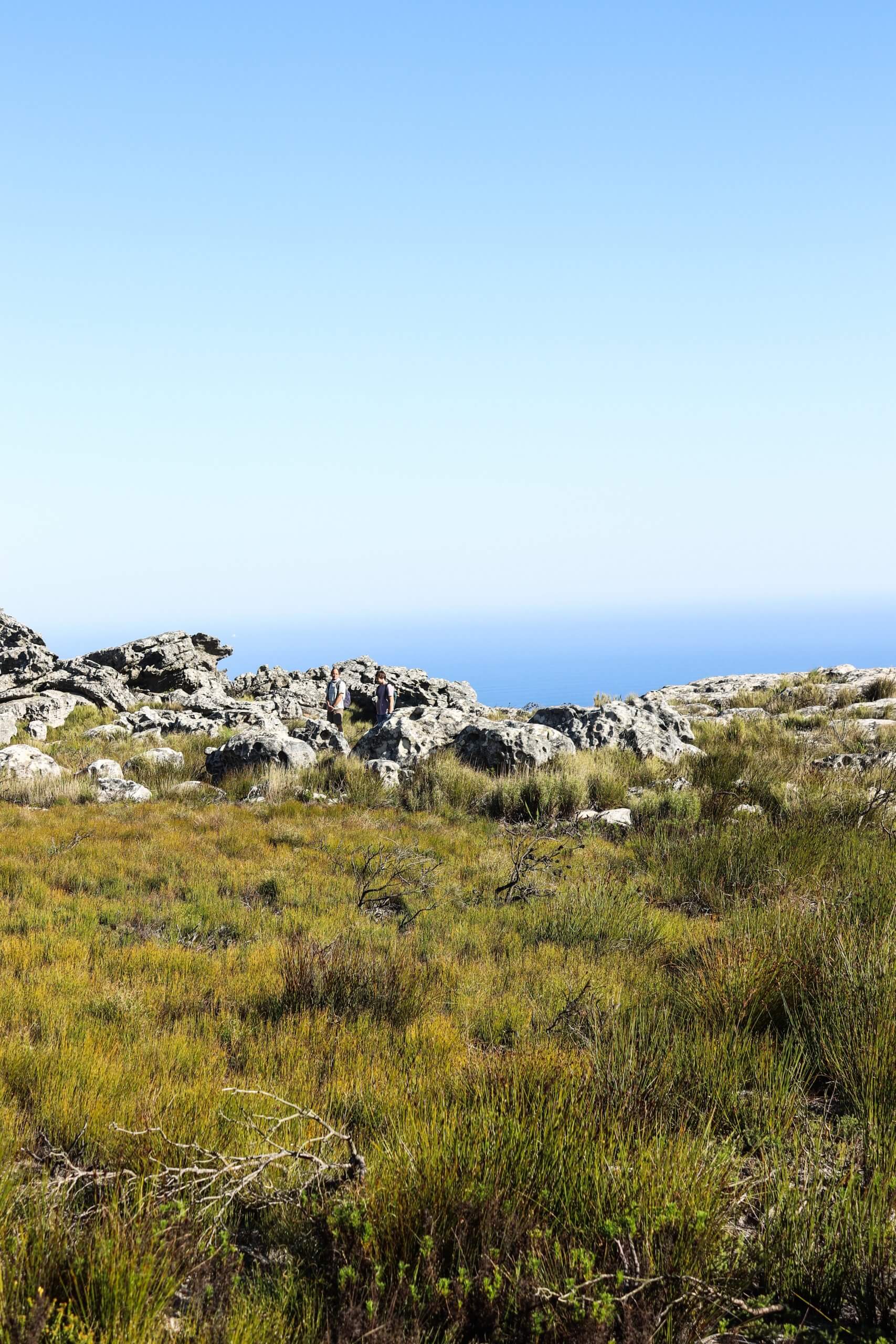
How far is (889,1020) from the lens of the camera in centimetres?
388

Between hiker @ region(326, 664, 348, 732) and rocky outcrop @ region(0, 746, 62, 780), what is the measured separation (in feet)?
25.9

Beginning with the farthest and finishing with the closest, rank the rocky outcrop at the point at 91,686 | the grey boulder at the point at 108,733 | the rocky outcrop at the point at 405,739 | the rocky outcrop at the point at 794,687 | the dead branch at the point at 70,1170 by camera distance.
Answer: the rocky outcrop at the point at 91,686 < the rocky outcrop at the point at 794,687 < the grey boulder at the point at 108,733 < the rocky outcrop at the point at 405,739 < the dead branch at the point at 70,1170

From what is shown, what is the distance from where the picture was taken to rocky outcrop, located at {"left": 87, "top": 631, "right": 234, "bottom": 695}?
29062mm

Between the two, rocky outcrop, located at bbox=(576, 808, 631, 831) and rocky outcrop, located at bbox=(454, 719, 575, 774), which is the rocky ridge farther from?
rocky outcrop, located at bbox=(576, 808, 631, 831)

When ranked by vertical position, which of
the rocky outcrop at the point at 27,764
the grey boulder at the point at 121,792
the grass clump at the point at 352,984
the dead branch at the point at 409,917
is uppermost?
the grass clump at the point at 352,984

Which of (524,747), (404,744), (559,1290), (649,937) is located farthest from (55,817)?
(559,1290)

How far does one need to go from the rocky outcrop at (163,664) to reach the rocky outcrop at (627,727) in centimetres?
1563

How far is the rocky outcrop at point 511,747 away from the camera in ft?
47.5

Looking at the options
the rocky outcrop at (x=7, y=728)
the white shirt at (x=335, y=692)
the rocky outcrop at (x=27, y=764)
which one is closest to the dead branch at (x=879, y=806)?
the rocky outcrop at (x=27, y=764)

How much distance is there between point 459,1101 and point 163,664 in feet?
95.5

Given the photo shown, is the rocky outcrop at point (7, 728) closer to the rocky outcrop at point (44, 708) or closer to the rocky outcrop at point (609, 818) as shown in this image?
the rocky outcrop at point (44, 708)

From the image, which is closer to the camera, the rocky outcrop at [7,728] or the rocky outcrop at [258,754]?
the rocky outcrop at [258,754]

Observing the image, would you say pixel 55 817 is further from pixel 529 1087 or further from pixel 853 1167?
pixel 853 1167

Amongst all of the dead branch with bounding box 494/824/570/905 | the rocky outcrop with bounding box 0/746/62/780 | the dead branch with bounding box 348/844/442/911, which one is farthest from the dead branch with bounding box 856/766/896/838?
the rocky outcrop with bounding box 0/746/62/780
